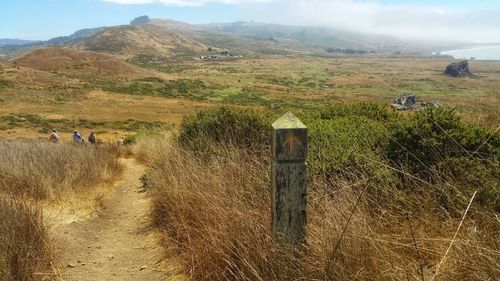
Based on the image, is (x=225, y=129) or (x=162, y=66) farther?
(x=162, y=66)

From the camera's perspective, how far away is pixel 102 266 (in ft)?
16.9

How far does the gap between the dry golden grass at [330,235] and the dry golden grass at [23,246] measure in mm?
1300

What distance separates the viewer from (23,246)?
4.07 m

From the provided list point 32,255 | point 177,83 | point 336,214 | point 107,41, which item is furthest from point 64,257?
point 107,41

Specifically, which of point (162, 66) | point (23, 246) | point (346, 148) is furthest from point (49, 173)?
point (162, 66)

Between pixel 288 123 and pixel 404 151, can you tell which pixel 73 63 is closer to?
pixel 404 151

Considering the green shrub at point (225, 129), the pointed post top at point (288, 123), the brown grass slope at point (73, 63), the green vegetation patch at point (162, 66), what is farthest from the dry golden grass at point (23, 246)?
the green vegetation patch at point (162, 66)

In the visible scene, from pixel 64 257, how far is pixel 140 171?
759cm

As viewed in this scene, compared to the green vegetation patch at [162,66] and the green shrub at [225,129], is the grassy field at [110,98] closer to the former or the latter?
the green shrub at [225,129]

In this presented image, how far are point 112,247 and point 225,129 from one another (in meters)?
3.50

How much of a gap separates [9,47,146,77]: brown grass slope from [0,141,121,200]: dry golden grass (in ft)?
229

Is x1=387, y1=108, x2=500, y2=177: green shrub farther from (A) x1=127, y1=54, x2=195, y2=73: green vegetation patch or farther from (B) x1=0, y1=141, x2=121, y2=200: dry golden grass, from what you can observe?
(A) x1=127, y1=54, x2=195, y2=73: green vegetation patch

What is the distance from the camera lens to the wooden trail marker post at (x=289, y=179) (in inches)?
123

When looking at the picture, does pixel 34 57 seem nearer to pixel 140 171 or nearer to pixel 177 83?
pixel 177 83
